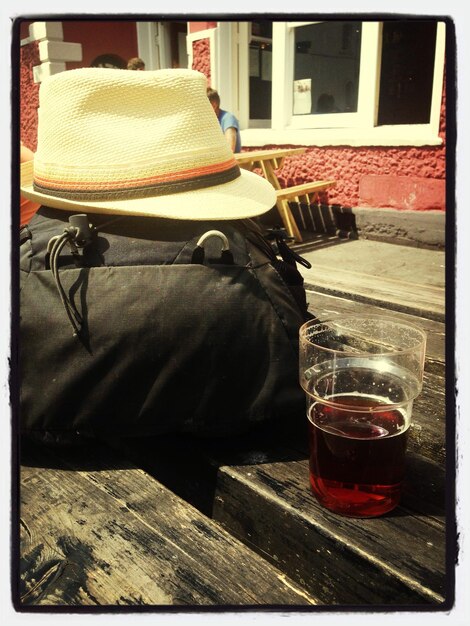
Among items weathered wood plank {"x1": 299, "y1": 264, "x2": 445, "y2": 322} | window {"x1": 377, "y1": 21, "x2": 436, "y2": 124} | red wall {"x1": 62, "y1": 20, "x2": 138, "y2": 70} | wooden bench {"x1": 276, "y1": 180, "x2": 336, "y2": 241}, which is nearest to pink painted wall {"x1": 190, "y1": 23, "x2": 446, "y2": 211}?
wooden bench {"x1": 276, "y1": 180, "x2": 336, "y2": 241}

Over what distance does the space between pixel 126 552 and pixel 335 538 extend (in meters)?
0.35

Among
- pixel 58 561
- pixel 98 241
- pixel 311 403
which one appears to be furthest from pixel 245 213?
pixel 58 561

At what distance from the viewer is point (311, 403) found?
917mm

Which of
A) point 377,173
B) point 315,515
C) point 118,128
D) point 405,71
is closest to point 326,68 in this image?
point 377,173

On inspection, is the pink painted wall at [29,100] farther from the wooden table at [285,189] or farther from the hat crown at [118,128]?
the hat crown at [118,128]

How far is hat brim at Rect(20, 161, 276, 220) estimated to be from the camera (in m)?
0.99

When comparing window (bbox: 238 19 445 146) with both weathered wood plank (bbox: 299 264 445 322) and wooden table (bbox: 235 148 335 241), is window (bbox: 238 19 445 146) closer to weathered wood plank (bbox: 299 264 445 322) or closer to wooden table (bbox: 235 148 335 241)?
wooden table (bbox: 235 148 335 241)

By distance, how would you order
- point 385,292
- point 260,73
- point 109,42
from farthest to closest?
point 109,42 → point 260,73 → point 385,292

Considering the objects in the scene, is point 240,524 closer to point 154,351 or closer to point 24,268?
point 154,351

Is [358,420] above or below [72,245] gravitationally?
below

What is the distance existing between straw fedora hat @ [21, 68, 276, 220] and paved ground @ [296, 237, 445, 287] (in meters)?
1.95

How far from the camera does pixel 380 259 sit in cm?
372

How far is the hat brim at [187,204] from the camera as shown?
992mm

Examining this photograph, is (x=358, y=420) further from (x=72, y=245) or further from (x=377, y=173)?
(x=377, y=173)
